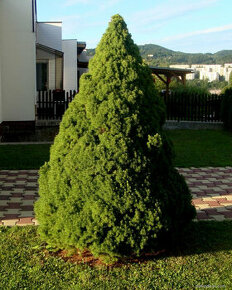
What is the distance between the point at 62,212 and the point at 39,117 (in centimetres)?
1321

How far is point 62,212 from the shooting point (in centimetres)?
441

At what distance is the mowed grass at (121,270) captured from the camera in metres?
4.09

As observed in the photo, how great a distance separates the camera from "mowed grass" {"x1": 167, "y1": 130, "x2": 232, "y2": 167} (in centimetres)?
1062

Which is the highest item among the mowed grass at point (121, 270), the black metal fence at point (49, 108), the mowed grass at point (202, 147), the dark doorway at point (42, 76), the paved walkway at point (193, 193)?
the dark doorway at point (42, 76)

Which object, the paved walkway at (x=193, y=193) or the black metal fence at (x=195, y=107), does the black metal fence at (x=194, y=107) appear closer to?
the black metal fence at (x=195, y=107)

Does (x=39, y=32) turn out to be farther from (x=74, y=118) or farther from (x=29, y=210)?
(x=74, y=118)

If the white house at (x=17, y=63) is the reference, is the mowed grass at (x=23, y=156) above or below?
below

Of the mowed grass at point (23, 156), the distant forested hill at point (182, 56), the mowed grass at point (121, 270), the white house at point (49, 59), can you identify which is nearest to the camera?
the mowed grass at point (121, 270)

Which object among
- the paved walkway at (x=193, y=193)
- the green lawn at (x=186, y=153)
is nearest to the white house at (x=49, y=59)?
the green lawn at (x=186, y=153)

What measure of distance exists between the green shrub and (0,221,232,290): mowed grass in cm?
1261

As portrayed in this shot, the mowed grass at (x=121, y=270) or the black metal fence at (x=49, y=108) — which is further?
the black metal fence at (x=49, y=108)

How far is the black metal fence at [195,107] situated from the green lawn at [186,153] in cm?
319

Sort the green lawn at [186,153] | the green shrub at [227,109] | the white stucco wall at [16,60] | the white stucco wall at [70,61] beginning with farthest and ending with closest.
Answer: the white stucco wall at [70,61] < the green shrub at [227,109] < the white stucco wall at [16,60] < the green lawn at [186,153]

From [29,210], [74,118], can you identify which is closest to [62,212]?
[74,118]
